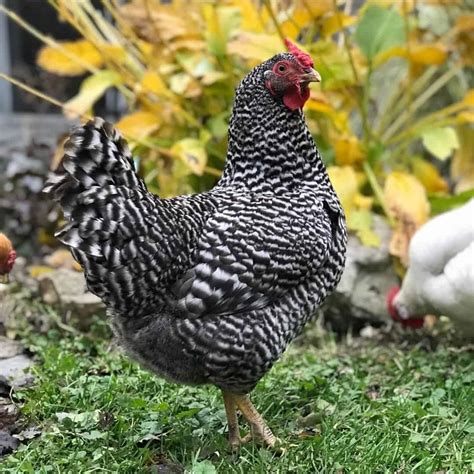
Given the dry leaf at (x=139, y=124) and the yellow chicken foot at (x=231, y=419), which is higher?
the dry leaf at (x=139, y=124)

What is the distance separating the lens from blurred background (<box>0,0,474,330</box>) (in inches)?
179

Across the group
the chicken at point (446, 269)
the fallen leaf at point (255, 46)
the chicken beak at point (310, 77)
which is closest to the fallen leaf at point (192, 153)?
the fallen leaf at point (255, 46)

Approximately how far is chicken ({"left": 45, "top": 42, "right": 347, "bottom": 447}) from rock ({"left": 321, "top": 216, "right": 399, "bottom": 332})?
1.49 m

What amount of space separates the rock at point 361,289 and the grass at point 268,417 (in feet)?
1.70

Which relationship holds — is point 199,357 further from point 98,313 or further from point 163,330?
point 98,313

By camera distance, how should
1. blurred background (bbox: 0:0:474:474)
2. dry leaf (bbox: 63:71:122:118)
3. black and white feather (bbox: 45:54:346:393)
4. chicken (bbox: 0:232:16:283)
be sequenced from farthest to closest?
dry leaf (bbox: 63:71:122:118) → chicken (bbox: 0:232:16:283) → blurred background (bbox: 0:0:474:474) → black and white feather (bbox: 45:54:346:393)

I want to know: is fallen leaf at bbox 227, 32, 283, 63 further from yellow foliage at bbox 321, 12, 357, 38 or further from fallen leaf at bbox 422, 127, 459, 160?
fallen leaf at bbox 422, 127, 459, 160

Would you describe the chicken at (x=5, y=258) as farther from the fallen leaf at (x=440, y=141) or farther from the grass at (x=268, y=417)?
the fallen leaf at (x=440, y=141)

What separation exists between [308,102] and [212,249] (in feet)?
6.46

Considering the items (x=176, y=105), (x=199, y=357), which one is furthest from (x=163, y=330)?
(x=176, y=105)

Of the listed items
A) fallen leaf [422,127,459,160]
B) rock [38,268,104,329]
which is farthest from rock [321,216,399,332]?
rock [38,268,104,329]

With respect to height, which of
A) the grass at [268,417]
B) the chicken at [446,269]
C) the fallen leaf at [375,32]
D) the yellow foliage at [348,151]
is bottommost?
the grass at [268,417]

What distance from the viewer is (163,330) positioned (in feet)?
8.88

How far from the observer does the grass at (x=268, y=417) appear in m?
2.74
